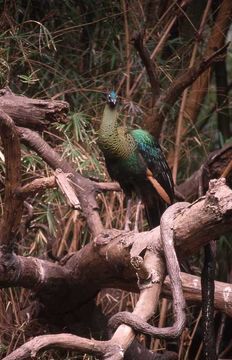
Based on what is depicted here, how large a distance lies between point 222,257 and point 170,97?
1030 millimetres

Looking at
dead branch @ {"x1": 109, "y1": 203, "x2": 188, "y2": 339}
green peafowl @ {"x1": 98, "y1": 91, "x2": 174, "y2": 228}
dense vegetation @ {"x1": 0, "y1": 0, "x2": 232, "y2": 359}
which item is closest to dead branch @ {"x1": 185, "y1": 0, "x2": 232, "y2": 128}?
dense vegetation @ {"x1": 0, "y1": 0, "x2": 232, "y2": 359}

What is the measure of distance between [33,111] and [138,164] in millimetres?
1006

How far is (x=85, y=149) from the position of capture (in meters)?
3.23

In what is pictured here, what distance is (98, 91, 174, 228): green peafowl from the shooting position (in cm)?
303

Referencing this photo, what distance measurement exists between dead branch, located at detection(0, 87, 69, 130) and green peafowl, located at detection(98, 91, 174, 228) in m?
0.83

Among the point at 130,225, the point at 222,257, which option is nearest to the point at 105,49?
the point at 130,225

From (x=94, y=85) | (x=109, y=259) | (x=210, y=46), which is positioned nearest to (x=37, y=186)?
(x=109, y=259)

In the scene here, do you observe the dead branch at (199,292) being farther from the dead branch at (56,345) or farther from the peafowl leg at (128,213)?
the dead branch at (56,345)

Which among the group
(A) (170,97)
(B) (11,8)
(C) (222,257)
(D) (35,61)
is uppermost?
(B) (11,8)

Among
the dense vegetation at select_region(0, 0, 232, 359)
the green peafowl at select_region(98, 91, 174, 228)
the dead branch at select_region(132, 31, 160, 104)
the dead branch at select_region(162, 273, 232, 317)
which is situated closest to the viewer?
the dead branch at select_region(162, 273, 232, 317)

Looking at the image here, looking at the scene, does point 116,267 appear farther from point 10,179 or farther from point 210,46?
point 210,46

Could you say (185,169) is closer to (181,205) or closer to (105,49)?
(105,49)

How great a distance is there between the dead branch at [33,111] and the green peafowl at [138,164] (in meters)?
0.83

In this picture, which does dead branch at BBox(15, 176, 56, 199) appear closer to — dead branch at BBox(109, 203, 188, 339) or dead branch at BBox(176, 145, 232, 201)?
dead branch at BBox(109, 203, 188, 339)
